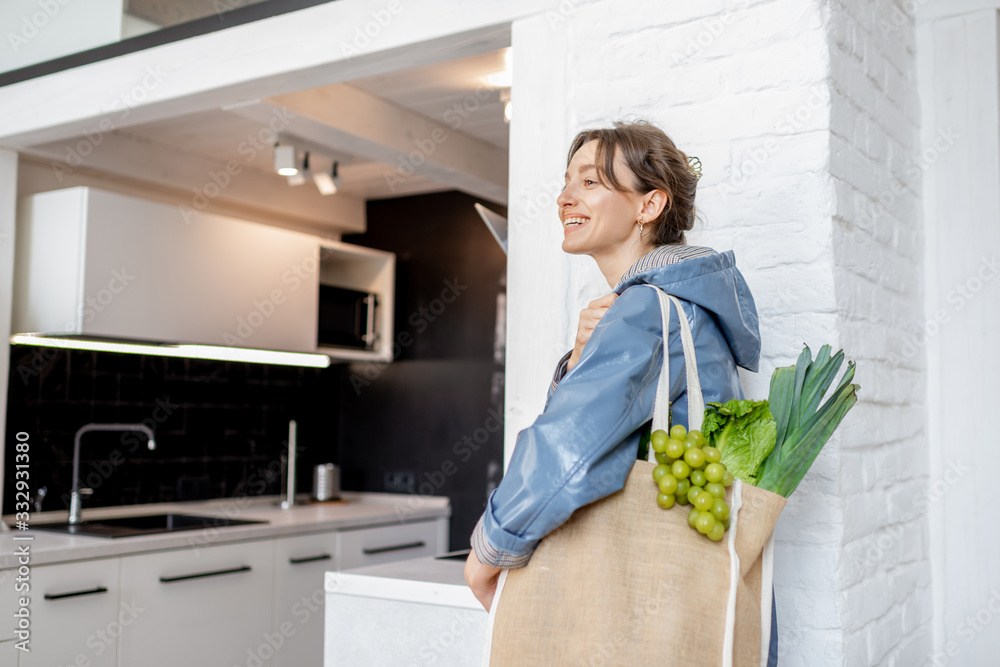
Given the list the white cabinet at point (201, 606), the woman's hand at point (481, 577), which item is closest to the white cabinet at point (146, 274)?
the white cabinet at point (201, 606)

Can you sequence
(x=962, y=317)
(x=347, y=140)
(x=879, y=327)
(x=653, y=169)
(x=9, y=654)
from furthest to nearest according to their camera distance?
1. (x=347, y=140)
2. (x=9, y=654)
3. (x=962, y=317)
4. (x=879, y=327)
5. (x=653, y=169)

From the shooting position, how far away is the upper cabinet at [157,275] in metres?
3.08

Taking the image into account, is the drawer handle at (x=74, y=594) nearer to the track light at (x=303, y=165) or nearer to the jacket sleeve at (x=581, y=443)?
the track light at (x=303, y=165)

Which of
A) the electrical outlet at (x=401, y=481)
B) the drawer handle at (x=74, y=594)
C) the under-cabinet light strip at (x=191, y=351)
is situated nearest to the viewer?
the drawer handle at (x=74, y=594)

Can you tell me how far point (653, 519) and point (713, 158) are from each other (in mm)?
821

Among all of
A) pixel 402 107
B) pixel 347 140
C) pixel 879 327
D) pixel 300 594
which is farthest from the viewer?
pixel 300 594

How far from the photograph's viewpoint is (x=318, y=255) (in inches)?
158

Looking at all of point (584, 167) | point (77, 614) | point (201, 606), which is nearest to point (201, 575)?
point (201, 606)

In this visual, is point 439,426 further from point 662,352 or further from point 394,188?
point 662,352

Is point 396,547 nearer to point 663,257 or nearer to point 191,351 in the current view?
point 191,351

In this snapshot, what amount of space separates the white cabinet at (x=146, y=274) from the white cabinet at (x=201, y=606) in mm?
807

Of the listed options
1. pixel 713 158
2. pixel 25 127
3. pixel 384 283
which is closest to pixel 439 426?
pixel 384 283

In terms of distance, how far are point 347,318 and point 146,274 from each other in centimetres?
110

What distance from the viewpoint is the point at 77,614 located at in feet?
8.75
